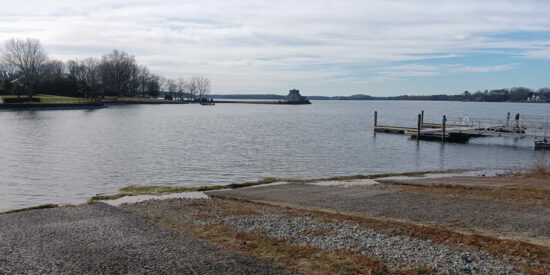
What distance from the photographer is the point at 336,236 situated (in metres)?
10.5

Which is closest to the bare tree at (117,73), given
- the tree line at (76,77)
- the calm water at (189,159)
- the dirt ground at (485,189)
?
the tree line at (76,77)

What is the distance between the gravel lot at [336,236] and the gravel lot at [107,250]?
162 centimetres

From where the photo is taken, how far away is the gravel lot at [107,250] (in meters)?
8.32

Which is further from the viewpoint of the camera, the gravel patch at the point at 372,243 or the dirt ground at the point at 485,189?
the dirt ground at the point at 485,189

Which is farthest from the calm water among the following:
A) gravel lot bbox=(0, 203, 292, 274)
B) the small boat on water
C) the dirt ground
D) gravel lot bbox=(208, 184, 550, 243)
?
gravel lot bbox=(0, 203, 292, 274)

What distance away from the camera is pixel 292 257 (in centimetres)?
902

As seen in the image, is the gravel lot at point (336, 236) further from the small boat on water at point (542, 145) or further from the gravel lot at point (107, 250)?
the small boat on water at point (542, 145)

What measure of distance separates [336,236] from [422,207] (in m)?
4.57

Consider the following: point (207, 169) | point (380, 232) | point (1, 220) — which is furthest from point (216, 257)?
point (207, 169)

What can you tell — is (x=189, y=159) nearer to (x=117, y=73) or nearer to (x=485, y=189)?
(x=485, y=189)

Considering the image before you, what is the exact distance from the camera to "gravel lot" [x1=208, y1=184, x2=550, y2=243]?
11.4 m

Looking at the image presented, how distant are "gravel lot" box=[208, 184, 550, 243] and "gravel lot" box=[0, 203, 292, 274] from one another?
5.64m

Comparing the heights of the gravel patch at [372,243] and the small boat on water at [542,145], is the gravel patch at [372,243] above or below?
above

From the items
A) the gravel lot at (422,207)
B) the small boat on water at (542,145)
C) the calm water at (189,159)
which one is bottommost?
the calm water at (189,159)
